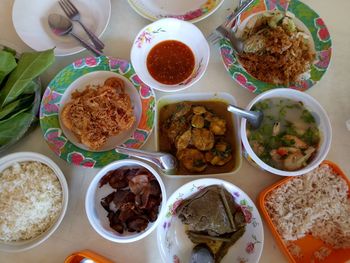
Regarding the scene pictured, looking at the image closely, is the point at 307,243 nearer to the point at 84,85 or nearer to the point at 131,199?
the point at 131,199

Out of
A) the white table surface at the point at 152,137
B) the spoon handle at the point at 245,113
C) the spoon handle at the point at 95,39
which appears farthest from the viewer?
the spoon handle at the point at 95,39

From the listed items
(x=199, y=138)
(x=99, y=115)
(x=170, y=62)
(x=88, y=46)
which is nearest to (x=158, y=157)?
(x=199, y=138)

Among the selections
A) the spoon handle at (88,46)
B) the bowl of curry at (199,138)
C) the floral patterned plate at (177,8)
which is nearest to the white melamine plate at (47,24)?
the spoon handle at (88,46)

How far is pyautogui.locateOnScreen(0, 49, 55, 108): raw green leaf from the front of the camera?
3.28 ft

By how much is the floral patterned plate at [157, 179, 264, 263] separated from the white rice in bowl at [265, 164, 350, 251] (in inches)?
3.0

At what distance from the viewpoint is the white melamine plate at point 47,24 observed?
47.1 inches

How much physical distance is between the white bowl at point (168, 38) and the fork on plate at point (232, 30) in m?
0.07

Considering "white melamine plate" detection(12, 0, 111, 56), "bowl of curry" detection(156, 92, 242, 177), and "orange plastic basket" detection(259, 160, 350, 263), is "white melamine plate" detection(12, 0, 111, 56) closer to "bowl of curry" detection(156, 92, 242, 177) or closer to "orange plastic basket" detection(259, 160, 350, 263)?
"bowl of curry" detection(156, 92, 242, 177)

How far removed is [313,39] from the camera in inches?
45.3

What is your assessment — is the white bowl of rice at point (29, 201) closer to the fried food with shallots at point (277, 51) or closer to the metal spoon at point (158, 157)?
the metal spoon at point (158, 157)

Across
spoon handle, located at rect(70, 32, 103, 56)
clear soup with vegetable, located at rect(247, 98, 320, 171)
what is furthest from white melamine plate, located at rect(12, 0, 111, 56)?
clear soup with vegetable, located at rect(247, 98, 320, 171)

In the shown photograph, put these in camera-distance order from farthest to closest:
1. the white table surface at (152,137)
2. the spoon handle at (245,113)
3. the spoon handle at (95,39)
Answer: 1. the spoon handle at (95,39)
2. the white table surface at (152,137)
3. the spoon handle at (245,113)

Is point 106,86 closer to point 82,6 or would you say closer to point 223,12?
point 82,6

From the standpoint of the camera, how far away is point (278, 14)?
1120 millimetres
